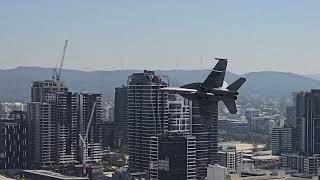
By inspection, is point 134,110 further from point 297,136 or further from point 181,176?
point 297,136

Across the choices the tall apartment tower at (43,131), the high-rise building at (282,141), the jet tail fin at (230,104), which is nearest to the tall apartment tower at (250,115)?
the high-rise building at (282,141)

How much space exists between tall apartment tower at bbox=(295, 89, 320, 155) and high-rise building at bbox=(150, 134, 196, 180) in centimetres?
1083

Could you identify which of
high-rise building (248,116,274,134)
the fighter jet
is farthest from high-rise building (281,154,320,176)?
the fighter jet

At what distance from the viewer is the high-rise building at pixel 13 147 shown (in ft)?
92.5

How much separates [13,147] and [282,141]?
547 inches

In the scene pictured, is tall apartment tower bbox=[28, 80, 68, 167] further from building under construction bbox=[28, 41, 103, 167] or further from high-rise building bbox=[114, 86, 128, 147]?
high-rise building bbox=[114, 86, 128, 147]

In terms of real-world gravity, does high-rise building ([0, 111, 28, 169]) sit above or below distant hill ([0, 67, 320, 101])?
below

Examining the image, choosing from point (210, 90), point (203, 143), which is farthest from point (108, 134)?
point (210, 90)

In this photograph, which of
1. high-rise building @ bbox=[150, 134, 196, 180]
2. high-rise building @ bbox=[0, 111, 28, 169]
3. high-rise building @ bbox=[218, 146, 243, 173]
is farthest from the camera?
high-rise building @ bbox=[0, 111, 28, 169]

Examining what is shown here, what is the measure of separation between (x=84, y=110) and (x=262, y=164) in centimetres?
846

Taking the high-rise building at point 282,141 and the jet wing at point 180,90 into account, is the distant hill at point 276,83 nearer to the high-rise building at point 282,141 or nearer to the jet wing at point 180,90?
the high-rise building at point 282,141

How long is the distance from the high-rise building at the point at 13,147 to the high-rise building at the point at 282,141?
13189 mm

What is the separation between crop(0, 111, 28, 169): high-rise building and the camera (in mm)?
28203

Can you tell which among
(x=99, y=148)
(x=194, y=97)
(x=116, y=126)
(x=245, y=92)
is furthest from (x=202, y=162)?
(x=245, y=92)
